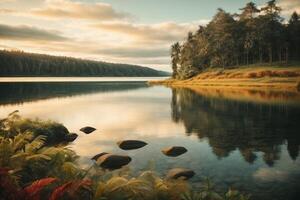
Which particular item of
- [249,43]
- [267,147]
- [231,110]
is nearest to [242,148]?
[267,147]

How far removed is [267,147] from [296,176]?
6.94 meters

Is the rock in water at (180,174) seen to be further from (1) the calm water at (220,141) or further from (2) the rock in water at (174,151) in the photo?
(2) the rock in water at (174,151)

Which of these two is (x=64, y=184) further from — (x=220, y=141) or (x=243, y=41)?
(x=243, y=41)

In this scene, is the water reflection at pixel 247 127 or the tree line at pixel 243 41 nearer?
the water reflection at pixel 247 127

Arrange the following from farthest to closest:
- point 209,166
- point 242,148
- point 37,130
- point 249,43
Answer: point 249,43, point 37,130, point 242,148, point 209,166

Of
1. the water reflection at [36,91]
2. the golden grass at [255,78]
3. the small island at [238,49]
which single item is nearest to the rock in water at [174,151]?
the water reflection at [36,91]

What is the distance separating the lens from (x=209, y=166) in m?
18.2

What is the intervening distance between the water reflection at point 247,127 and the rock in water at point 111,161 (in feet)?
21.8

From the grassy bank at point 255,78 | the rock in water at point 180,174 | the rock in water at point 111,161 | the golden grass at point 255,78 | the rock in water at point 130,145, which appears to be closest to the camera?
the rock in water at point 180,174

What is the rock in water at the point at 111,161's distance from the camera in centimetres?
1827

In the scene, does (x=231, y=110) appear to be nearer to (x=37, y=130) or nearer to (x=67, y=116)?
(x=67, y=116)

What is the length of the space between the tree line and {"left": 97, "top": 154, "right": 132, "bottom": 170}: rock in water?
335ft

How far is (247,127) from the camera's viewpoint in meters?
31.4

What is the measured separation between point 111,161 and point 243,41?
365 feet
